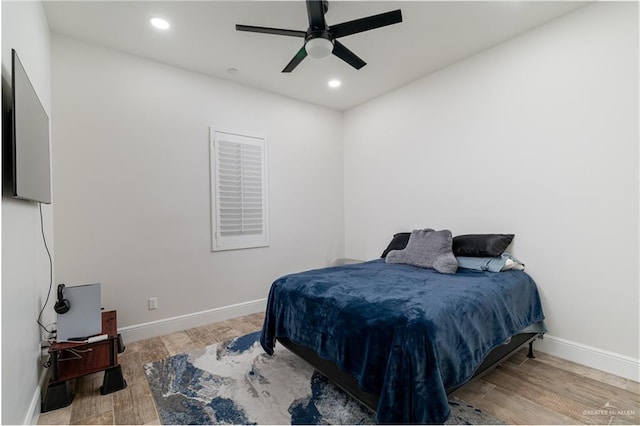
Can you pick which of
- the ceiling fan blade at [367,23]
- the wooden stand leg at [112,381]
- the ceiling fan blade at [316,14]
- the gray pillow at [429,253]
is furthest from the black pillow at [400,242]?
the wooden stand leg at [112,381]

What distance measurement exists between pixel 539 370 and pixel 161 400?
283 centimetres

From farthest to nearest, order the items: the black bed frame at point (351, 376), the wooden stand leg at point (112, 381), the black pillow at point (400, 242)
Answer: the black pillow at point (400, 242)
the wooden stand leg at point (112, 381)
the black bed frame at point (351, 376)

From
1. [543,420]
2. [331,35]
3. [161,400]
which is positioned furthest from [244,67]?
[543,420]

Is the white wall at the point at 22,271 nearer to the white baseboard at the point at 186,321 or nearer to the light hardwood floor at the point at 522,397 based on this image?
the light hardwood floor at the point at 522,397

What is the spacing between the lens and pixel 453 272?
271 cm

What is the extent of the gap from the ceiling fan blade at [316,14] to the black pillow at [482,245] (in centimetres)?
228

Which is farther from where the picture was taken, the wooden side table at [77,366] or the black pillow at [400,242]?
the black pillow at [400,242]

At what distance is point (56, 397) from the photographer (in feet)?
6.51

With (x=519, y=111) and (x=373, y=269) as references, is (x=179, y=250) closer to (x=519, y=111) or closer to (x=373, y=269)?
(x=373, y=269)

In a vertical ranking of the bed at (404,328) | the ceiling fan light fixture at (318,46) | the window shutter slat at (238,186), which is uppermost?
the ceiling fan light fixture at (318,46)

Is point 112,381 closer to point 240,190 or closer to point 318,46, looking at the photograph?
point 240,190

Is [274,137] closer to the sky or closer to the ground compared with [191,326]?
closer to the sky

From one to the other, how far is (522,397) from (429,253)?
1296 millimetres

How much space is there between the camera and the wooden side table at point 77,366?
1.98m
